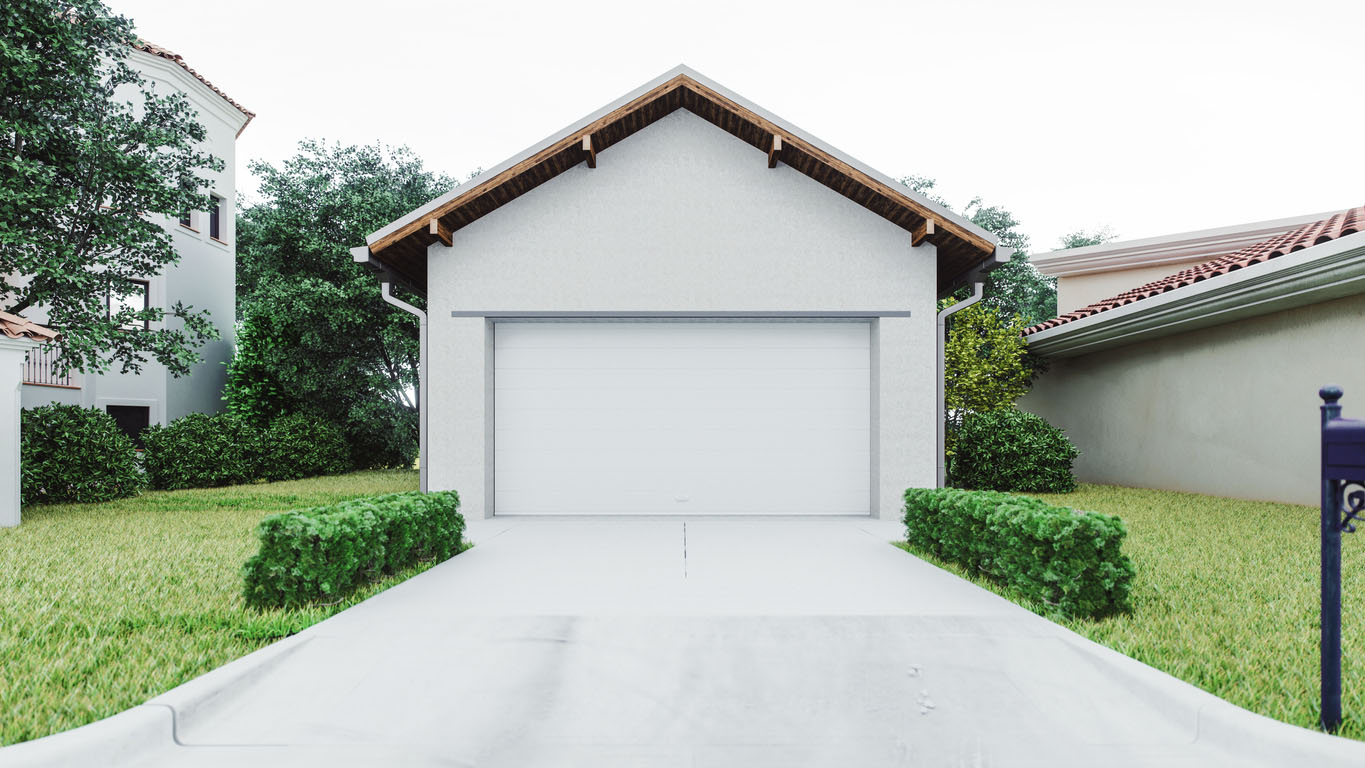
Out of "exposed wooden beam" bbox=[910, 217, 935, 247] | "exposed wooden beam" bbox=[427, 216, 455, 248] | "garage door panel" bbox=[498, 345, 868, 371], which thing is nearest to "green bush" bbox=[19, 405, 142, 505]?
"exposed wooden beam" bbox=[427, 216, 455, 248]

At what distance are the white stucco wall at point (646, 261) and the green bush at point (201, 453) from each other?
835 cm

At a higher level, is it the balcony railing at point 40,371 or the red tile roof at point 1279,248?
the red tile roof at point 1279,248

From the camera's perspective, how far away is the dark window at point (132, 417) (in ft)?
53.8

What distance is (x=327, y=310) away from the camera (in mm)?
17109

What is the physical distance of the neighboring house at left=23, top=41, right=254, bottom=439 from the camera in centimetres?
1554

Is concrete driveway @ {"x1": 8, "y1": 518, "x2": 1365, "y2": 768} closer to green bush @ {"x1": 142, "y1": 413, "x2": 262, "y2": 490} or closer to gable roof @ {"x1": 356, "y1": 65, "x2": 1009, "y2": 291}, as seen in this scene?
gable roof @ {"x1": 356, "y1": 65, "x2": 1009, "y2": 291}

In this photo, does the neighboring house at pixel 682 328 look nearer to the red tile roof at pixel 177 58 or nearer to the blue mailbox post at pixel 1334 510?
the blue mailbox post at pixel 1334 510

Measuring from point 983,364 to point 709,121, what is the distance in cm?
849

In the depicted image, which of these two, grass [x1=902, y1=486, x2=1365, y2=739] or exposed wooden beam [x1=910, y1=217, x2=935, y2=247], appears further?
exposed wooden beam [x1=910, y1=217, x2=935, y2=247]

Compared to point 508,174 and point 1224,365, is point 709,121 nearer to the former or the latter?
point 508,174

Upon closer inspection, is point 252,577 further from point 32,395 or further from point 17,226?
point 32,395

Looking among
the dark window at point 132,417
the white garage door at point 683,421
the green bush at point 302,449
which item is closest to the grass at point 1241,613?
the white garage door at point 683,421

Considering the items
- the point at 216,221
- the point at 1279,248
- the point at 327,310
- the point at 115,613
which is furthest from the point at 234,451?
the point at 1279,248

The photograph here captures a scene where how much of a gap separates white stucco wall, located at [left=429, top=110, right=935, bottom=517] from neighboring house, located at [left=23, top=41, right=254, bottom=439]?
993 cm
